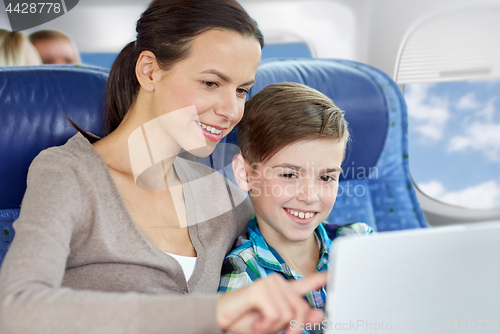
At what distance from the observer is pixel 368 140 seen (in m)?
1.40

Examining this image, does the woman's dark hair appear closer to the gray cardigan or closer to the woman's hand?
the gray cardigan

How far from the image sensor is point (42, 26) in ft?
6.80

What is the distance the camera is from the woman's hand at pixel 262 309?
499 millimetres

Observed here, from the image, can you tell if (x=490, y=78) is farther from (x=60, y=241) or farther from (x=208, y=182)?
(x=60, y=241)

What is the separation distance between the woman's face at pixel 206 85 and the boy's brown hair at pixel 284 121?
0.42 ft

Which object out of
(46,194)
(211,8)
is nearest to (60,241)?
(46,194)

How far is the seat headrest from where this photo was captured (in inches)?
41.6

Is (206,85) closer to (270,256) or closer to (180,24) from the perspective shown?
(180,24)

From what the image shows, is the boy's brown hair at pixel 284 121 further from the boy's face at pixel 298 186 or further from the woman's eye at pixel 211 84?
the woman's eye at pixel 211 84

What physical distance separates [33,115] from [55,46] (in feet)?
3.97

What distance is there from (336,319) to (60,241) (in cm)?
46

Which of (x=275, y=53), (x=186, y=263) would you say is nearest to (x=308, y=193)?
(x=186, y=263)

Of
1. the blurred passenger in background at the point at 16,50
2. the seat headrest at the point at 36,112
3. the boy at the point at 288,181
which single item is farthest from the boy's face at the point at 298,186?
the blurred passenger in background at the point at 16,50

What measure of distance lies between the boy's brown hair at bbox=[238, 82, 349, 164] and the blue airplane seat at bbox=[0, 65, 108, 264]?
42 cm
